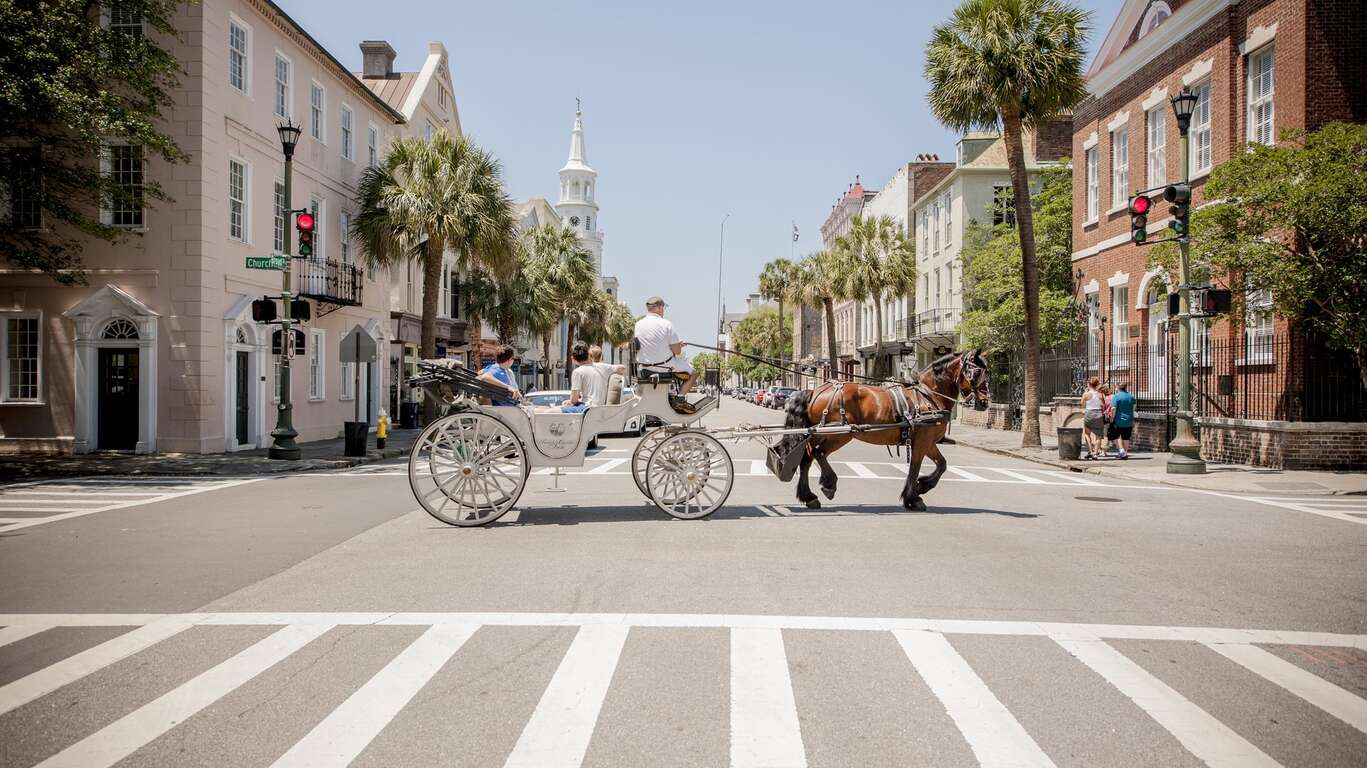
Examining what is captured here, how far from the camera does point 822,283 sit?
191 ft

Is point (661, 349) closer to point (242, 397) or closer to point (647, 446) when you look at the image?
point (647, 446)

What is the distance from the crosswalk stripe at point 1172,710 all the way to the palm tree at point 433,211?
889 inches

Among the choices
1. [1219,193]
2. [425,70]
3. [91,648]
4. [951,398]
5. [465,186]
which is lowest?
[91,648]

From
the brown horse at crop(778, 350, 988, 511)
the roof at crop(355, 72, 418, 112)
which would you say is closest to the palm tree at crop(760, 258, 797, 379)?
the roof at crop(355, 72, 418, 112)

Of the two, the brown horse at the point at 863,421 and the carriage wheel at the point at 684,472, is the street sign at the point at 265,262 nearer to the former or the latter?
the carriage wheel at the point at 684,472

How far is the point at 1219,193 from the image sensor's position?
686 inches

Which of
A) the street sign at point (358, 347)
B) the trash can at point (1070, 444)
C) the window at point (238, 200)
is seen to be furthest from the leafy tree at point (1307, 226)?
the window at point (238, 200)

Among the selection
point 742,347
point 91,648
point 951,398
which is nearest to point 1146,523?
point 951,398

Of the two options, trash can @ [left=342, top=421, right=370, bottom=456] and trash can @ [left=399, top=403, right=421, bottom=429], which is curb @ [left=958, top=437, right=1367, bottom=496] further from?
trash can @ [left=399, top=403, right=421, bottom=429]

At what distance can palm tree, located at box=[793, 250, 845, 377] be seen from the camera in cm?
5109

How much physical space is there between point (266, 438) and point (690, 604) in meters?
19.9

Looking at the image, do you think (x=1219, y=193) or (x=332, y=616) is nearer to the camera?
(x=332, y=616)

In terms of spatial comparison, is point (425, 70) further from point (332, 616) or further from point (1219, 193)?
point (332, 616)

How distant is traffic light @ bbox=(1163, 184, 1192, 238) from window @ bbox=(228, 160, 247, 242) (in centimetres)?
2019
